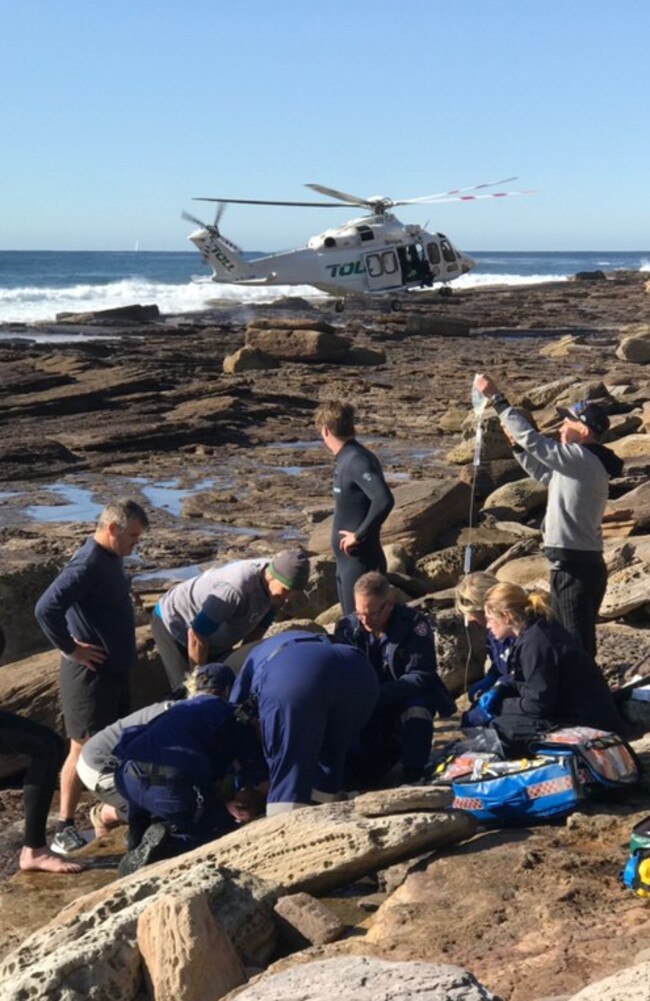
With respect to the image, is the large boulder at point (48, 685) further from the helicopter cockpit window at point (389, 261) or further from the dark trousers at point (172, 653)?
the helicopter cockpit window at point (389, 261)

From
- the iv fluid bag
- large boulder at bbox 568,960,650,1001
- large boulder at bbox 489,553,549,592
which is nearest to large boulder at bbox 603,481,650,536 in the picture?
large boulder at bbox 489,553,549,592

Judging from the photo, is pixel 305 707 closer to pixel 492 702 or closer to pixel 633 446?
pixel 492 702

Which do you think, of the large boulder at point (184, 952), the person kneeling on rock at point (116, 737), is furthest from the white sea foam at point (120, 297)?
the large boulder at point (184, 952)

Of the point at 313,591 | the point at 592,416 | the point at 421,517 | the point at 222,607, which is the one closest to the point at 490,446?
the point at 421,517

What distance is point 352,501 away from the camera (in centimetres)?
778

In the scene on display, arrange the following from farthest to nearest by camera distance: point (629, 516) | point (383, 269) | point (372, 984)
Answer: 1. point (383, 269)
2. point (629, 516)
3. point (372, 984)

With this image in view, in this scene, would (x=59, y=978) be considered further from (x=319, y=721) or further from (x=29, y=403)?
(x=29, y=403)

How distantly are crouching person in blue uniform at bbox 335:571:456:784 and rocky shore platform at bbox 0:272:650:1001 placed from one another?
0.66m

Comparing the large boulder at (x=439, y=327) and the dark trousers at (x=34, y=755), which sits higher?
the large boulder at (x=439, y=327)

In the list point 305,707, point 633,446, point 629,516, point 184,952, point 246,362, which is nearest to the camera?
point 184,952

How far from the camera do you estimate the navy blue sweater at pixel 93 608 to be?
6367 millimetres

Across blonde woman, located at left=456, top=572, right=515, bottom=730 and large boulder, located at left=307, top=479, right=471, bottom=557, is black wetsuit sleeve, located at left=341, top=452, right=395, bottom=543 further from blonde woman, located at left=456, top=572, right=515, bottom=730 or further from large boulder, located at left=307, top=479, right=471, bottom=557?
large boulder, located at left=307, top=479, right=471, bottom=557

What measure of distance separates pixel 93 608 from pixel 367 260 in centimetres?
3395

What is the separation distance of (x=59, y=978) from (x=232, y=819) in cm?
182
